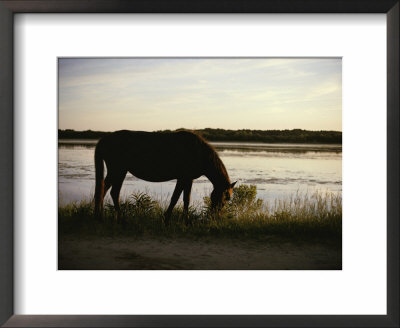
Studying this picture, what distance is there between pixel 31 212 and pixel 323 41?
2.89 meters

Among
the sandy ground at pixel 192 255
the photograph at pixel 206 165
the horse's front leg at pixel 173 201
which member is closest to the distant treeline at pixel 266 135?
the photograph at pixel 206 165

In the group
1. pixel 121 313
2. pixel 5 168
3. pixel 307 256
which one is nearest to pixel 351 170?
pixel 307 256

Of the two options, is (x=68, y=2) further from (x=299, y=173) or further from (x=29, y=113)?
(x=299, y=173)

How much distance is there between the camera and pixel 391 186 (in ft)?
10.3

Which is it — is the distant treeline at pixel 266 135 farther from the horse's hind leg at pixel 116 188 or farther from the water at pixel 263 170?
the horse's hind leg at pixel 116 188

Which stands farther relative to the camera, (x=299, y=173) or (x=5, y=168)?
(x=299, y=173)

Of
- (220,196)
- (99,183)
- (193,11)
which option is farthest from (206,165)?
(193,11)

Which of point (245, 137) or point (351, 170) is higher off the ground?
point (245, 137)

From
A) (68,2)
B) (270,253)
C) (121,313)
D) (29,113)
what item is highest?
(68,2)

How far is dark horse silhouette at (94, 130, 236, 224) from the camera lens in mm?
3314

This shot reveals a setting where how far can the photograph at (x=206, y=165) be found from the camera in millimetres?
3291

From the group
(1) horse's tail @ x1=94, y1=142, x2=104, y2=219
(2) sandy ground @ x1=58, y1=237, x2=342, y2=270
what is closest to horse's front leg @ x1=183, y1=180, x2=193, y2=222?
(2) sandy ground @ x1=58, y1=237, x2=342, y2=270

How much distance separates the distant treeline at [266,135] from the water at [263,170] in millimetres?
44

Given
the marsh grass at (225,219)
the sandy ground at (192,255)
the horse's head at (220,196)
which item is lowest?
the sandy ground at (192,255)
